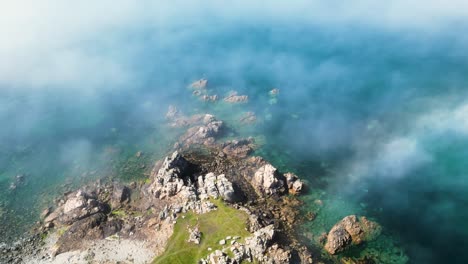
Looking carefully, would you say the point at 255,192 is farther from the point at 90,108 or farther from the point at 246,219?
the point at 90,108

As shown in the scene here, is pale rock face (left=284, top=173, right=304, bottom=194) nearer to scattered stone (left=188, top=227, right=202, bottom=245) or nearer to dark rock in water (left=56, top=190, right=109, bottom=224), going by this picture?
scattered stone (left=188, top=227, right=202, bottom=245)

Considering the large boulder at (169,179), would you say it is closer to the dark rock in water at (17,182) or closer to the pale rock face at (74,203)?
the pale rock face at (74,203)

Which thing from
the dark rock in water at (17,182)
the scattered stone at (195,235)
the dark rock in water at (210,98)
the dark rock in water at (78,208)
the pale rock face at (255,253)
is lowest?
the dark rock in water at (17,182)

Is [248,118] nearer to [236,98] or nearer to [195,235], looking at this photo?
[236,98]

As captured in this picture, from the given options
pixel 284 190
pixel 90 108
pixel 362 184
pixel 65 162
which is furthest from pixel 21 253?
pixel 362 184

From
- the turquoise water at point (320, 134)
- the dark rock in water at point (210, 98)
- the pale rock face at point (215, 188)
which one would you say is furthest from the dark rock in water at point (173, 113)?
the pale rock face at point (215, 188)

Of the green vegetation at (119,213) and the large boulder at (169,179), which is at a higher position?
the large boulder at (169,179)

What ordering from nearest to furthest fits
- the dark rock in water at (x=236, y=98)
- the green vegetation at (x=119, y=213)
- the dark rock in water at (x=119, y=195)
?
the green vegetation at (x=119, y=213) → the dark rock in water at (x=119, y=195) → the dark rock in water at (x=236, y=98)
